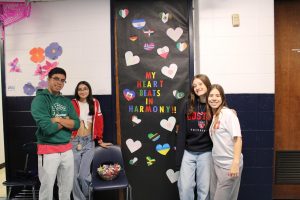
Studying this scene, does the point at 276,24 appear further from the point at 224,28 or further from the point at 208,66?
the point at 208,66

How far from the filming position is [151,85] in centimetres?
335

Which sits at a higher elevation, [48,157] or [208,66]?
[208,66]

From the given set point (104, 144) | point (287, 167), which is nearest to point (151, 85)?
point (104, 144)

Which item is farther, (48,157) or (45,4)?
(45,4)

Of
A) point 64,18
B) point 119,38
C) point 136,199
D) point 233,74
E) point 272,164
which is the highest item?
point 64,18

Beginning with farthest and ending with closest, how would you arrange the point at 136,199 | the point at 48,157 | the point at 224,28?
the point at 136,199, the point at 224,28, the point at 48,157

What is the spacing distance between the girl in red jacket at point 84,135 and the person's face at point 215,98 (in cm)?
133

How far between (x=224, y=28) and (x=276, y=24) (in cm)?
68

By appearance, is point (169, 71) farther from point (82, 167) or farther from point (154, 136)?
point (82, 167)

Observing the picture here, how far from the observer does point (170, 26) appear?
3.32m

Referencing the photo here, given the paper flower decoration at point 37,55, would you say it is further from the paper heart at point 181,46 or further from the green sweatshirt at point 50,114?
the paper heart at point 181,46

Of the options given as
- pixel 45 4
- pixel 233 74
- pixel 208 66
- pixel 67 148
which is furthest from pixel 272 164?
pixel 45 4

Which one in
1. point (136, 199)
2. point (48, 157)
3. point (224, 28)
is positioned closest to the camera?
point (48, 157)

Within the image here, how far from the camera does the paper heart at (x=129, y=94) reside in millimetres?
3373
